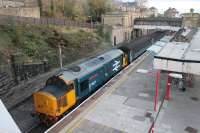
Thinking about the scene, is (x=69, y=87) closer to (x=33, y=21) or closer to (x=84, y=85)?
(x=84, y=85)

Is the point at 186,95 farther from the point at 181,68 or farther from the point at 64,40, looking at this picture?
the point at 64,40

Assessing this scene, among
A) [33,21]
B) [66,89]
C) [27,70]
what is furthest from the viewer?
[33,21]

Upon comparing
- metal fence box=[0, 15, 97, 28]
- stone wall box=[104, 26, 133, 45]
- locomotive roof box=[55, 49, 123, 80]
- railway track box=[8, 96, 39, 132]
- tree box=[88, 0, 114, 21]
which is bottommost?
railway track box=[8, 96, 39, 132]

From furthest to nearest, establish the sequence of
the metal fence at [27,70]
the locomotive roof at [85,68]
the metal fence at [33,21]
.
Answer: the metal fence at [33,21], the metal fence at [27,70], the locomotive roof at [85,68]

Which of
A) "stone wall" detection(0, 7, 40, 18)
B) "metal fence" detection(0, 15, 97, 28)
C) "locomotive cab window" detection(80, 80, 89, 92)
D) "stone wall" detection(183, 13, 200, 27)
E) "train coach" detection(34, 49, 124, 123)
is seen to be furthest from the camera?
"stone wall" detection(183, 13, 200, 27)

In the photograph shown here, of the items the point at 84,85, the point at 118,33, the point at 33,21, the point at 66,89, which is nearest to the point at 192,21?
the point at 118,33

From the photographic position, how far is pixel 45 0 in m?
45.1

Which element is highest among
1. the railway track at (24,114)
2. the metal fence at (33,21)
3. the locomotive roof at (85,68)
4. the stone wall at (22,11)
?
the stone wall at (22,11)

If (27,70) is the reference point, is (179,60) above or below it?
above

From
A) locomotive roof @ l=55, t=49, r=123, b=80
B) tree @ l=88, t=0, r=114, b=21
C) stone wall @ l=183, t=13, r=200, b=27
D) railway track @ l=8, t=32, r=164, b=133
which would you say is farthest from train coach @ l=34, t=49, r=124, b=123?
stone wall @ l=183, t=13, r=200, b=27

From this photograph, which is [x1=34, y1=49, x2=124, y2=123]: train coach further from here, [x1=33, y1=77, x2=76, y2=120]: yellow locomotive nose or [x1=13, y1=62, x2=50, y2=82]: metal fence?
[x1=13, y1=62, x2=50, y2=82]: metal fence

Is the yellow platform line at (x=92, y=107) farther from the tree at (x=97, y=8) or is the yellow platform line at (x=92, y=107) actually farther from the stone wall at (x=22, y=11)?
the tree at (x=97, y=8)

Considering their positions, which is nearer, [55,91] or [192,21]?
[55,91]

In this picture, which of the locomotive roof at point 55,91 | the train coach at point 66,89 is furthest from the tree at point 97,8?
the locomotive roof at point 55,91
